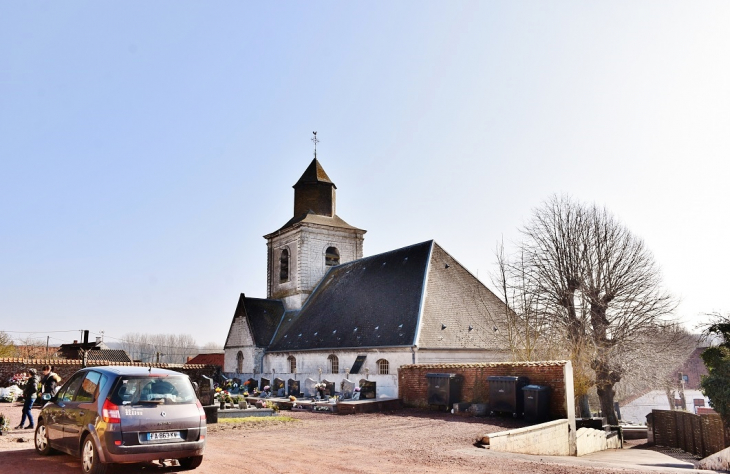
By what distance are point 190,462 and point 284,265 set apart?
3266cm

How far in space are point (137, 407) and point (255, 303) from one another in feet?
104

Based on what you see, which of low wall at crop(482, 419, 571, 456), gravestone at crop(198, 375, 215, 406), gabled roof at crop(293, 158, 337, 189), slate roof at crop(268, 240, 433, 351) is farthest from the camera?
gabled roof at crop(293, 158, 337, 189)

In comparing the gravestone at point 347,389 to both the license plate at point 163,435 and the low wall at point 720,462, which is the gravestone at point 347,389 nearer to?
the low wall at point 720,462

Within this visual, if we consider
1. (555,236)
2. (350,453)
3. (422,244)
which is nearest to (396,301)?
(422,244)

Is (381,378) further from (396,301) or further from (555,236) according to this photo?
(555,236)

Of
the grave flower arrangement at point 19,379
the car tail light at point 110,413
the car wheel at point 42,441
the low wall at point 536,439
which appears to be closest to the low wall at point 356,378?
the low wall at point 536,439

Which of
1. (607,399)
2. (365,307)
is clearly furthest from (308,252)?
(607,399)

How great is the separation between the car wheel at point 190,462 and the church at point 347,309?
53.0 ft

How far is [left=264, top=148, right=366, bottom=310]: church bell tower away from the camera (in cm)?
3831

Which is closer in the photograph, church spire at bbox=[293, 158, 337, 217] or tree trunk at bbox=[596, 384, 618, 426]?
tree trunk at bbox=[596, 384, 618, 426]

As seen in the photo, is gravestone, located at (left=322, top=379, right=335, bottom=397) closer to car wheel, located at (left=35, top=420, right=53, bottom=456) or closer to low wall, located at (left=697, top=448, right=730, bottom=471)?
low wall, located at (left=697, top=448, right=730, bottom=471)

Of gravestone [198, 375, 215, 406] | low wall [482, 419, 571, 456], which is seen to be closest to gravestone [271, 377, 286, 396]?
gravestone [198, 375, 215, 406]

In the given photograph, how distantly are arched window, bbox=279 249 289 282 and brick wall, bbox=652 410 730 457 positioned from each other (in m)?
24.0

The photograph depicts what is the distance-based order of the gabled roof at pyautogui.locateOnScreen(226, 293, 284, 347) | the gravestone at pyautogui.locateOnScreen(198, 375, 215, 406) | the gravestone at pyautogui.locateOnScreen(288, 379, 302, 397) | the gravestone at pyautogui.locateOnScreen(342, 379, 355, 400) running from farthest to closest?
the gabled roof at pyautogui.locateOnScreen(226, 293, 284, 347)
the gravestone at pyautogui.locateOnScreen(288, 379, 302, 397)
the gravestone at pyautogui.locateOnScreen(342, 379, 355, 400)
the gravestone at pyautogui.locateOnScreen(198, 375, 215, 406)
